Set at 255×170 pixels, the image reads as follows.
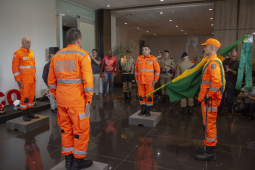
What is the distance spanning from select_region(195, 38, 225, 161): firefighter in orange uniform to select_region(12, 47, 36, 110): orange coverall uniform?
338cm

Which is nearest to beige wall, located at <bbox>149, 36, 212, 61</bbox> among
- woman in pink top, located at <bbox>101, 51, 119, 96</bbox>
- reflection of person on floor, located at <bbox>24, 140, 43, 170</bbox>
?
woman in pink top, located at <bbox>101, 51, 119, 96</bbox>

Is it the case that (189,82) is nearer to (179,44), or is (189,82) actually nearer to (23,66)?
(23,66)

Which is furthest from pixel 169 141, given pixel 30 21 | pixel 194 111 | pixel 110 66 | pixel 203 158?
pixel 30 21

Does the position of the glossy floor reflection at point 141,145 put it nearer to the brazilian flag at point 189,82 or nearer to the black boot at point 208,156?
the black boot at point 208,156

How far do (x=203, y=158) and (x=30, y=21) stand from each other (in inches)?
237

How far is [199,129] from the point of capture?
167 inches

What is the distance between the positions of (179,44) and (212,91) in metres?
16.5

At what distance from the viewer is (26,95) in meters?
4.23

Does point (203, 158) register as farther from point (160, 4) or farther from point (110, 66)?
point (160, 4)

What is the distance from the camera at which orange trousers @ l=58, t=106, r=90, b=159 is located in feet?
7.38

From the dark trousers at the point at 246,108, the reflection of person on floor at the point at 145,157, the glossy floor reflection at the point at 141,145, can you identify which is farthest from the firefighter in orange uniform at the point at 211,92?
the dark trousers at the point at 246,108

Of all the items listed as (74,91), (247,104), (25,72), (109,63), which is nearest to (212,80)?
(74,91)

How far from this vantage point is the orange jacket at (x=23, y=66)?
4066 millimetres

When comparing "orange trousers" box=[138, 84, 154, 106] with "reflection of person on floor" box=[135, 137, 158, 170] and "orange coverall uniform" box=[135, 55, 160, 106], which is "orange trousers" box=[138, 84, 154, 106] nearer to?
"orange coverall uniform" box=[135, 55, 160, 106]
